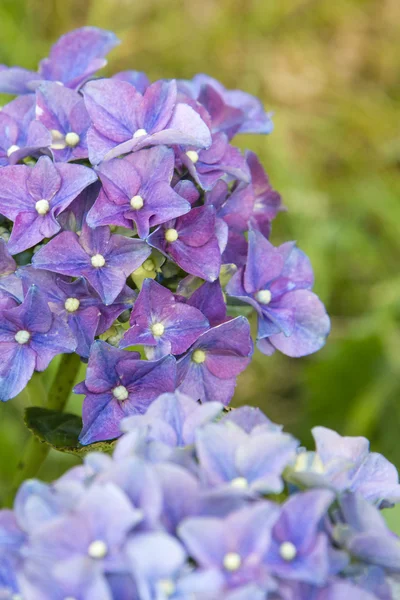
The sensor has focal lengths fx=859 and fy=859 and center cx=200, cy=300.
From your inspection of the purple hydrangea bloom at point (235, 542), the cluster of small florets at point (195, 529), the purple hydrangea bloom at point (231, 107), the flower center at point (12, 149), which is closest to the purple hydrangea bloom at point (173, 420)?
the cluster of small florets at point (195, 529)

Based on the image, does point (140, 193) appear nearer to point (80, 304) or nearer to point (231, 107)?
point (80, 304)

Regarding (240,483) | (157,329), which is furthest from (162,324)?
(240,483)

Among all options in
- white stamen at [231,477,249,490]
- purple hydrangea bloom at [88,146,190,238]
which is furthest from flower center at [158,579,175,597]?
purple hydrangea bloom at [88,146,190,238]

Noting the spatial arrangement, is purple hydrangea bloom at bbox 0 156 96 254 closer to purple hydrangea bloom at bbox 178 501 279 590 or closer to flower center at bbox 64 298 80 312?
flower center at bbox 64 298 80 312

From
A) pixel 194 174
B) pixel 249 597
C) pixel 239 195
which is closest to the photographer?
pixel 249 597

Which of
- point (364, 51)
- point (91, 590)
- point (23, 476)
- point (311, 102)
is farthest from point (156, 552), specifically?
point (364, 51)

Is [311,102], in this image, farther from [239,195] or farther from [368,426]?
[239,195]
